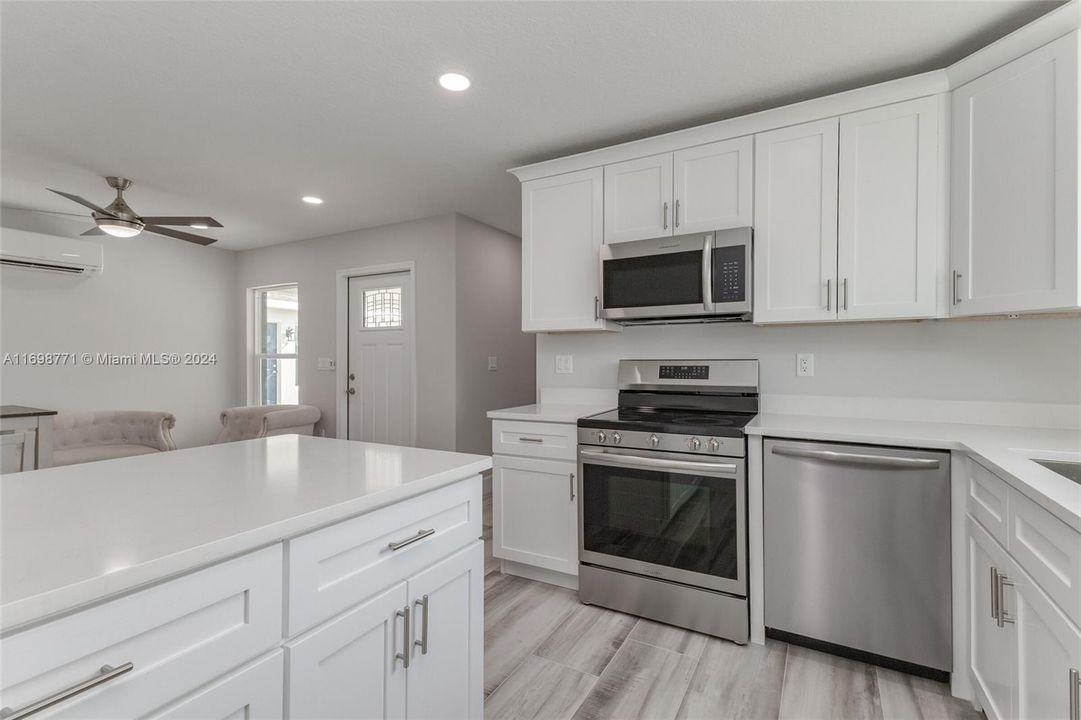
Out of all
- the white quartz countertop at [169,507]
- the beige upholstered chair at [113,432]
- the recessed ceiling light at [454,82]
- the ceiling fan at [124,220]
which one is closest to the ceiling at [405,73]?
the recessed ceiling light at [454,82]

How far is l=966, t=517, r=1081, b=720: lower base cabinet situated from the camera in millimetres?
1073

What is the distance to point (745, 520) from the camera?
2.09 metres

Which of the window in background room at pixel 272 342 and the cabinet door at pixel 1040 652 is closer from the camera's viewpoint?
the cabinet door at pixel 1040 652

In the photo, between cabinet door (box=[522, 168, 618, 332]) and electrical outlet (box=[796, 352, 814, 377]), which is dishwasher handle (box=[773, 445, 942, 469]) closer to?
electrical outlet (box=[796, 352, 814, 377])

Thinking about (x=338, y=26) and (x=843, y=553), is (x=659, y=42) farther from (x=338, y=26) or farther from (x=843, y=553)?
(x=843, y=553)

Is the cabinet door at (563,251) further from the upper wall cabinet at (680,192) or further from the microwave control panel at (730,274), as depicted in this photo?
the microwave control panel at (730,274)

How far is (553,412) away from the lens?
2748 millimetres

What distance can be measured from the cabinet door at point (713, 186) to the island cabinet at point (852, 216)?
0.22ft

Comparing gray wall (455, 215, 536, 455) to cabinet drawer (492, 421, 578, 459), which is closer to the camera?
cabinet drawer (492, 421, 578, 459)

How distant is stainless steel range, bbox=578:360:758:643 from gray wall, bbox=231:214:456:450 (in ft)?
6.64

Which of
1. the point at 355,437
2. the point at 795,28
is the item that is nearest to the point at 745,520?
the point at 795,28

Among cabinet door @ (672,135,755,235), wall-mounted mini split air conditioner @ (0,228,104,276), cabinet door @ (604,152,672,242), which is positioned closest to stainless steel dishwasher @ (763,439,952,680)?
cabinet door @ (672,135,755,235)

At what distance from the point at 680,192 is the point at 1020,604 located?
2.02 m

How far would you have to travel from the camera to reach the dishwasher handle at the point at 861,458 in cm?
179
